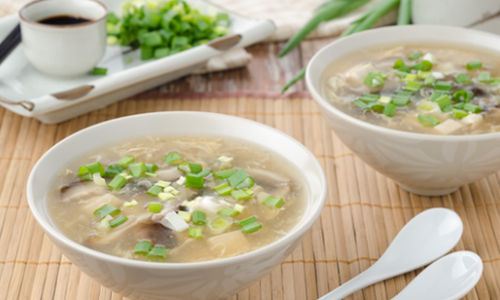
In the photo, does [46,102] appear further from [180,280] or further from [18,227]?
[180,280]

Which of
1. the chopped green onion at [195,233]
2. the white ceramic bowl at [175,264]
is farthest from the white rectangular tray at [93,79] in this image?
the chopped green onion at [195,233]

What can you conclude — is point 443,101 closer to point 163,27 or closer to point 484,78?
point 484,78

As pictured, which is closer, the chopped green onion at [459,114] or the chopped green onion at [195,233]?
the chopped green onion at [195,233]

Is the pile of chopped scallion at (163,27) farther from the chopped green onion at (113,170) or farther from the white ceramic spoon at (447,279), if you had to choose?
the white ceramic spoon at (447,279)

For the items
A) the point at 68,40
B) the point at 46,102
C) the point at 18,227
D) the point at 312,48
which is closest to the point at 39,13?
the point at 68,40

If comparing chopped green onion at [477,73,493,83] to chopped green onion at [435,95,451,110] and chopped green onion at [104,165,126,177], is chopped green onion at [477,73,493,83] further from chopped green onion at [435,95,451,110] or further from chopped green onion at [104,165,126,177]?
chopped green onion at [104,165,126,177]

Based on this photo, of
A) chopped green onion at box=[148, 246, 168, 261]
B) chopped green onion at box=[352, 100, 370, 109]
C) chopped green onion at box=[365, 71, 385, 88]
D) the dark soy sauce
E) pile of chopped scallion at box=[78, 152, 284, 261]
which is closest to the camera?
chopped green onion at box=[148, 246, 168, 261]

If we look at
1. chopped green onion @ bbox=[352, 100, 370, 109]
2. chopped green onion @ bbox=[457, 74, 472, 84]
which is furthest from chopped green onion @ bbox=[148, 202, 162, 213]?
chopped green onion @ bbox=[457, 74, 472, 84]
